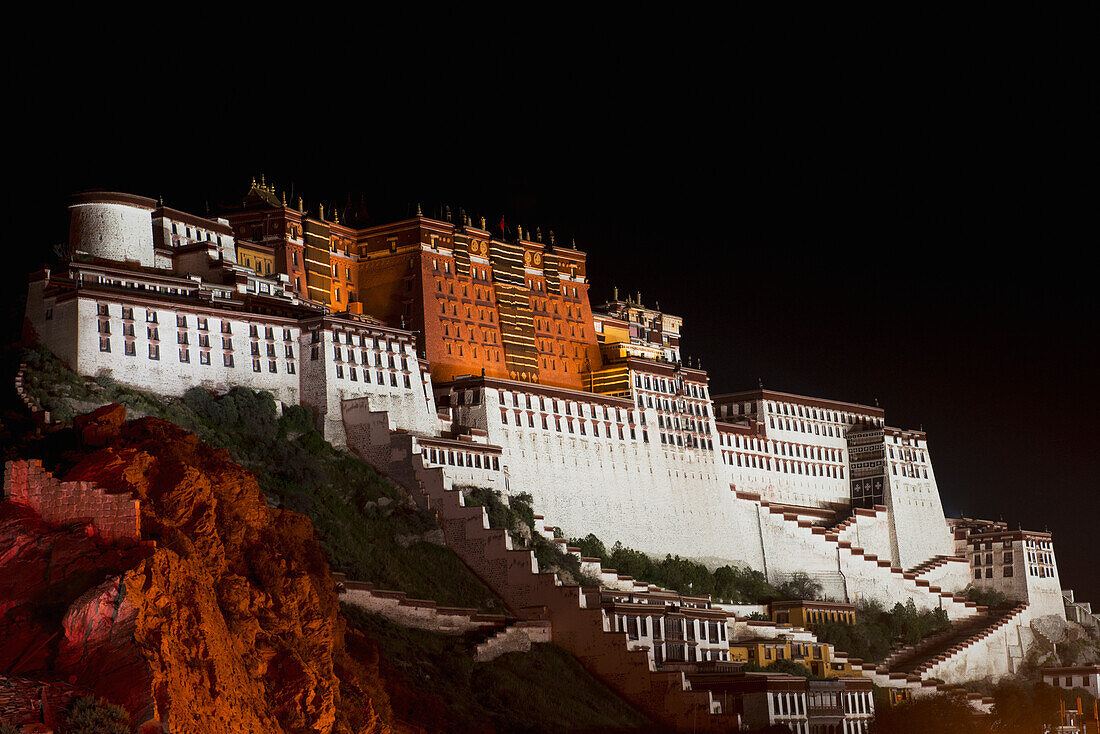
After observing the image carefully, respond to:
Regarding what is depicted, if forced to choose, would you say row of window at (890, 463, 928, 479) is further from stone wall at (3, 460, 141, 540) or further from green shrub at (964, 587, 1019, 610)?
stone wall at (3, 460, 141, 540)

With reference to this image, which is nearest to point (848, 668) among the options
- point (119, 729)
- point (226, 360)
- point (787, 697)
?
point (787, 697)

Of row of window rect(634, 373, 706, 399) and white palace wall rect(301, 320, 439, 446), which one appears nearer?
white palace wall rect(301, 320, 439, 446)

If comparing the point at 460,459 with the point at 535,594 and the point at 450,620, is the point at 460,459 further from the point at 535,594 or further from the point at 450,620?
the point at 450,620

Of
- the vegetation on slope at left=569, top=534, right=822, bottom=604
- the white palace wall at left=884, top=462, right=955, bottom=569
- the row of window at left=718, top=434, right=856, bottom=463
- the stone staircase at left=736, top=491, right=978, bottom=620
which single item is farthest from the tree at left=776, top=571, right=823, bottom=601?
the white palace wall at left=884, top=462, right=955, bottom=569

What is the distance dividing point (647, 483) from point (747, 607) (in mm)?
9650

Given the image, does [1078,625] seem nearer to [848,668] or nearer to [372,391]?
[848,668]

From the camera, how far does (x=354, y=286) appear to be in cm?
9181

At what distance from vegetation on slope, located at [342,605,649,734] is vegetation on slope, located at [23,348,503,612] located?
4.93 meters

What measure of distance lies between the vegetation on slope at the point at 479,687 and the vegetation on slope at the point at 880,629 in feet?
76.6

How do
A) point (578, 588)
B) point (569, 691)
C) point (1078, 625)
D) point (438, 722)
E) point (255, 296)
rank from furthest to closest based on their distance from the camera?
point (1078, 625)
point (255, 296)
point (578, 588)
point (569, 691)
point (438, 722)

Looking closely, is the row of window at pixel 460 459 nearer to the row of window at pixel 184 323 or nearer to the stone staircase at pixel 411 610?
the row of window at pixel 184 323

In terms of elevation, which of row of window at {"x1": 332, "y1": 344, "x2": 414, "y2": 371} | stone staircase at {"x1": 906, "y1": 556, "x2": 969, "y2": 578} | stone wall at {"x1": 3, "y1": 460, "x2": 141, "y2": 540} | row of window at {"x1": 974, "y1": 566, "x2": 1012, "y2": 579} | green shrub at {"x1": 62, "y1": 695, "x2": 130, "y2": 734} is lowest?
green shrub at {"x1": 62, "y1": 695, "x2": 130, "y2": 734}

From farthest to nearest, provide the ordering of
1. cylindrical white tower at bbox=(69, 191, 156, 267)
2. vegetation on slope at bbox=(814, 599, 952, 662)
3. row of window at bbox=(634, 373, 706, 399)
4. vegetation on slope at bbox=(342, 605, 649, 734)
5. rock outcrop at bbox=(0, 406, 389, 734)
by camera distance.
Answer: row of window at bbox=(634, 373, 706, 399) → vegetation on slope at bbox=(814, 599, 952, 662) → cylindrical white tower at bbox=(69, 191, 156, 267) → vegetation on slope at bbox=(342, 605, 649, 734) → rock outcrop at bbox=(0, 406, 389, 734)

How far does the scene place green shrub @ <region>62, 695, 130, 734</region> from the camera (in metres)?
39.5
